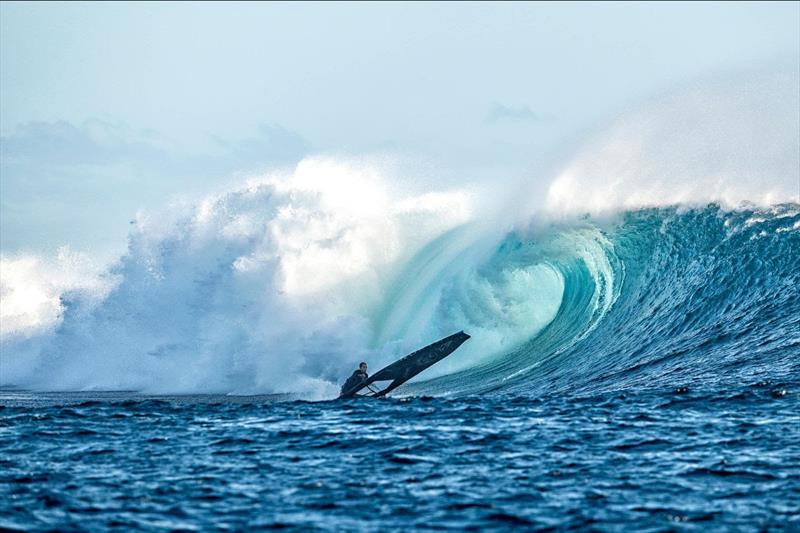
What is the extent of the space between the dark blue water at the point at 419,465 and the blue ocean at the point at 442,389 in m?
0.05

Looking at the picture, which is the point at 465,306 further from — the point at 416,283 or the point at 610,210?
the point at 610,210

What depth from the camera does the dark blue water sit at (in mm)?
11102

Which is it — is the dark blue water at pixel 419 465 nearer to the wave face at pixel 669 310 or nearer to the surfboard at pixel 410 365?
the wave face at pixel 669 310

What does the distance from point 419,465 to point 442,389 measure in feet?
40.1

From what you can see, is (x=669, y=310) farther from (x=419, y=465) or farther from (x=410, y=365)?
(x=419, y=465)

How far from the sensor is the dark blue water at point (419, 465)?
11102 mm

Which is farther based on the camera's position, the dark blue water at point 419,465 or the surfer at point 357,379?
the surfer at point 357,379

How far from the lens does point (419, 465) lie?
1332cm

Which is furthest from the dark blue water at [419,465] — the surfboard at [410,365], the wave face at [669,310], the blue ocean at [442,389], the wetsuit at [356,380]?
the surfboard at [410,365]

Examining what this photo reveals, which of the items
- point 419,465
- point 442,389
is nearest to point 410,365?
point 442,389

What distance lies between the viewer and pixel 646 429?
15133mm

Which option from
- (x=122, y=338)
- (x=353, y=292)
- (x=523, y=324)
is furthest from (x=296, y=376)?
(x=122, y=338)

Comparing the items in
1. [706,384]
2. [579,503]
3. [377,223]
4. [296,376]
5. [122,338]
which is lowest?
[579,503]

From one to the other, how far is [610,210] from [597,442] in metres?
20.2
